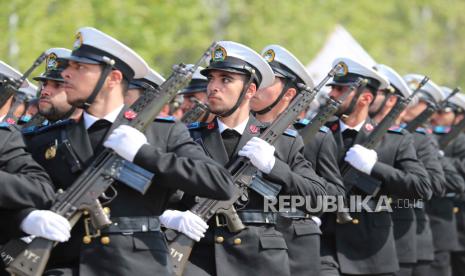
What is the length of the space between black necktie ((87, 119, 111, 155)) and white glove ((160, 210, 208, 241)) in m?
0.93

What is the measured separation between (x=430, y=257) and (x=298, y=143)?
3.79 m

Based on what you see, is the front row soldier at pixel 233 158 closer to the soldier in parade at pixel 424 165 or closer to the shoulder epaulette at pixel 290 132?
the shoulder epaulette at pixel 290 132

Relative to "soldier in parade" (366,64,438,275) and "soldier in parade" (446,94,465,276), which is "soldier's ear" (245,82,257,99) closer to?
"soldier in parade" (366,64,438,275)

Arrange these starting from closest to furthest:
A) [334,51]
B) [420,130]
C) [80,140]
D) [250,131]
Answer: [80,140], [250,131], [420,130], [334,51]

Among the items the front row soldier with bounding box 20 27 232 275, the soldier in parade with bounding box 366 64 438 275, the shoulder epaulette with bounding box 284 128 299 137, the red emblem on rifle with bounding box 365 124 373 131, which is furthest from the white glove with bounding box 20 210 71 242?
the soldier in parade with bounding box 366 64 438 275

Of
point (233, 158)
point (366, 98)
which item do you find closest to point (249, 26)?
point (366, 98)

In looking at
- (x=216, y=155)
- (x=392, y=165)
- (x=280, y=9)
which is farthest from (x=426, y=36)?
(x=216, y=155)

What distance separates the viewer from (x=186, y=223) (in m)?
7.24

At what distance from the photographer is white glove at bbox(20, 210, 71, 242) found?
6207 millimetres

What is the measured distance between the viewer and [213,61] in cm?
785

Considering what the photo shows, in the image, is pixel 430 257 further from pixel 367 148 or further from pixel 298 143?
pixel 298 143

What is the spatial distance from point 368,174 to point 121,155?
366 centimetres

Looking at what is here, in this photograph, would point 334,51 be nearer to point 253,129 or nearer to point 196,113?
point 196,113

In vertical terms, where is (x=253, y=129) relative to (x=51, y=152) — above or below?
above
